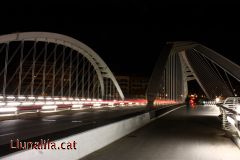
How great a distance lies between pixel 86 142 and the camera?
34.0 feet

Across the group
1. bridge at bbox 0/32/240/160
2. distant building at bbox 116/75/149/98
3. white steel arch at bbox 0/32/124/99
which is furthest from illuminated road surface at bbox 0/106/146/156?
distant building at bbox 116/75/149/98

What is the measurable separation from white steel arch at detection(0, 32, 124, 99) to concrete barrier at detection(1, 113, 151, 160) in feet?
81.1

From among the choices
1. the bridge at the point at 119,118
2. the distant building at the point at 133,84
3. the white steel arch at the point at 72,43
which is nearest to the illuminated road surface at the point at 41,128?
the bridge at the point at 119,118

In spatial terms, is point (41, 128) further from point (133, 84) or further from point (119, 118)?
point (133, 84)

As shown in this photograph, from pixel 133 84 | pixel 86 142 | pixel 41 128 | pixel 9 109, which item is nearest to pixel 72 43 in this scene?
pixel 9 109

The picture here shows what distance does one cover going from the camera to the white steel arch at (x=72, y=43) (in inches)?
1552

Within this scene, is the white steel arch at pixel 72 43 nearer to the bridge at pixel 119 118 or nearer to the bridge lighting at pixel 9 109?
the bridge at pixel 119 118

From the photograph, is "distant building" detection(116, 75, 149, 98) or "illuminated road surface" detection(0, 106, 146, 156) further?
"distant building" detection(116, 75, 149, 98)

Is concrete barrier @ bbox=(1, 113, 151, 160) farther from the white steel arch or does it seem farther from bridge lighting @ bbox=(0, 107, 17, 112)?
the white steel arch

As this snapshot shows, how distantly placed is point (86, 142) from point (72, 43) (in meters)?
44.5

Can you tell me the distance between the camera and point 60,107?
35.2 m

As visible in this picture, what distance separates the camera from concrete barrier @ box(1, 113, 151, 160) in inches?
274

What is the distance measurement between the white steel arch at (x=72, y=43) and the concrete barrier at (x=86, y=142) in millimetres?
24715

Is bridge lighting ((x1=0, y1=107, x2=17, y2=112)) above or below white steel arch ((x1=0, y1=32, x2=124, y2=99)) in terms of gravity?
below
